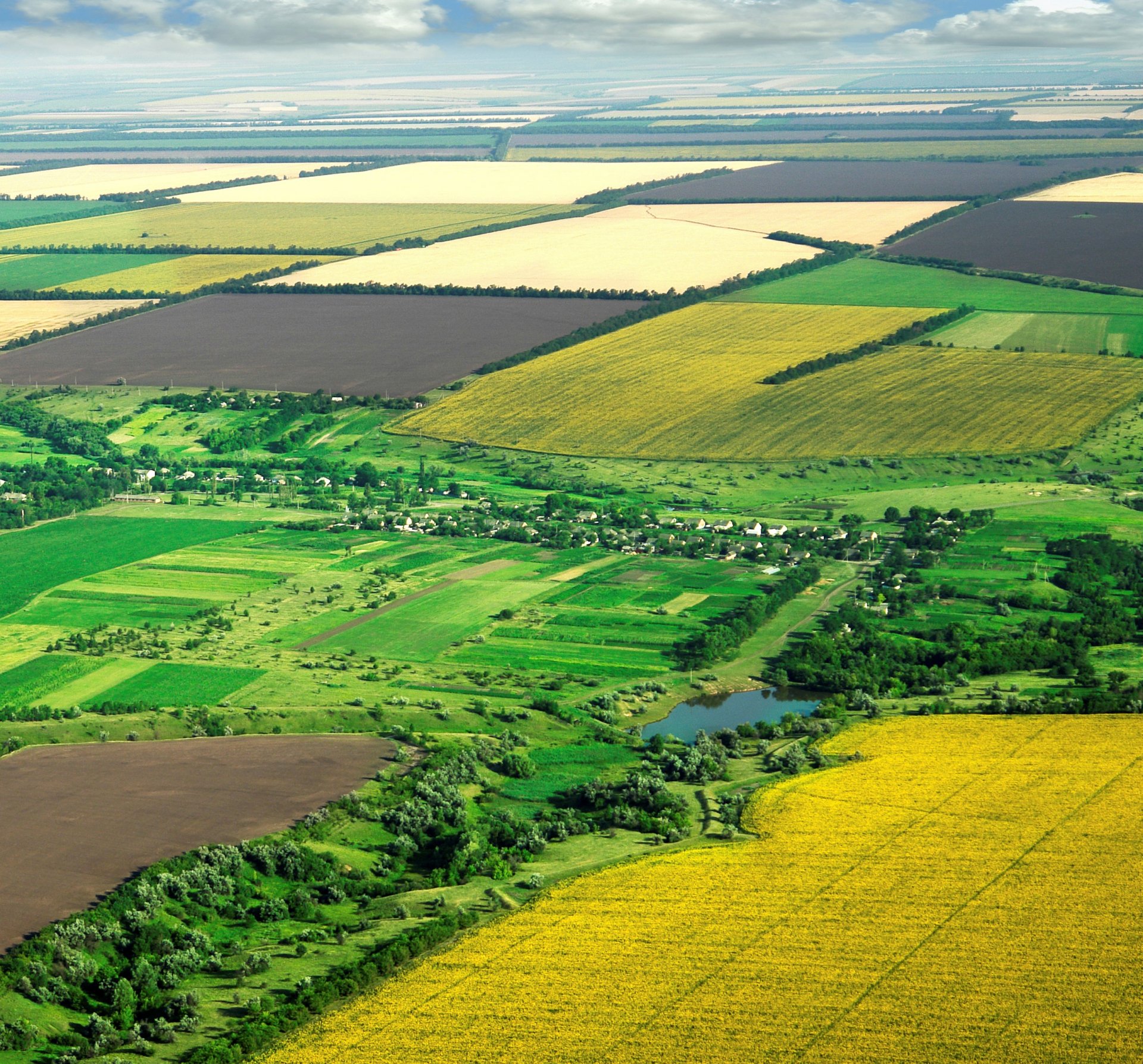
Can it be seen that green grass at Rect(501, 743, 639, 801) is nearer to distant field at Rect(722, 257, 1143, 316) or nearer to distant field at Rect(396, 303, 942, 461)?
distant field at Rect(396, 303, 942, 461)

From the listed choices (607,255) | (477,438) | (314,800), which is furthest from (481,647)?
(607,255)

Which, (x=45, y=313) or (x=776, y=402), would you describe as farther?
(x=45, y=313)

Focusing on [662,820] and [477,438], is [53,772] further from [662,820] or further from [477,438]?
[477,438]

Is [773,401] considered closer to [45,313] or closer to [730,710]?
[730,710]

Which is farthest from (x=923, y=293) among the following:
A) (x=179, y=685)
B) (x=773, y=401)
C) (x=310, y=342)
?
(x=179, y=685)

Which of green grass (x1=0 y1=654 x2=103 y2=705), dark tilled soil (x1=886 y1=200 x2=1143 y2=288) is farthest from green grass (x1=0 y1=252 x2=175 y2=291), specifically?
green grass (x1=0 y1=654 x2=103 y2=705)

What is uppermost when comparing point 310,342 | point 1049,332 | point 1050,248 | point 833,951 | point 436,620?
point 1050,248
